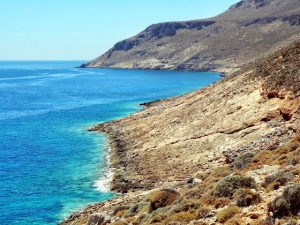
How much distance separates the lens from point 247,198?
13.9 m

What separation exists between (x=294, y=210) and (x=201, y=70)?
17483 centimetres

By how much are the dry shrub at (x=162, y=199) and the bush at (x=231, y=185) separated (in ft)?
10.0

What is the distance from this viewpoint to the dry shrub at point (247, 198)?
13.8m

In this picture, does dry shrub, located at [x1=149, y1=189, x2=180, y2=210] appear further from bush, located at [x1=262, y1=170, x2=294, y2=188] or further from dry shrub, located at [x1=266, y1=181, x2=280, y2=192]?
dry shrub, located at [x1=266, y1=181, x2=280, y2=192]

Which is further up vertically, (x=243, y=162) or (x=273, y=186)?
(x=273, y=186)

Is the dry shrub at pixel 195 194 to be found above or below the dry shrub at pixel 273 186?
below

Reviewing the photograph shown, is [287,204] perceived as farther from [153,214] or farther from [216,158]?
[216,158]

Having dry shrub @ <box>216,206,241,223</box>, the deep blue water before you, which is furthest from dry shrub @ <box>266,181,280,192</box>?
the deep blue water

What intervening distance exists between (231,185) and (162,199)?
3.75 metres

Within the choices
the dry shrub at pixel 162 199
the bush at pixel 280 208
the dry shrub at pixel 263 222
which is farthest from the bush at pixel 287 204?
the dry shrub at pixel 162 199

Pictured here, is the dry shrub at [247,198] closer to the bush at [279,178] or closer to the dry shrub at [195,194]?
the bush at [279,178]

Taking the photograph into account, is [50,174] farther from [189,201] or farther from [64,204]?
[189,201]

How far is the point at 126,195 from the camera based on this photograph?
27.4m

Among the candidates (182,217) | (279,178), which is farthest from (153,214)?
(279,178)
